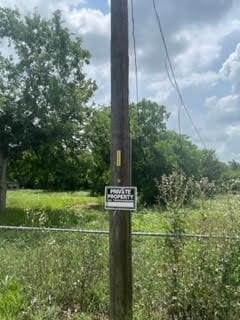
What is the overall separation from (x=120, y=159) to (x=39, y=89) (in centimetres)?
2172

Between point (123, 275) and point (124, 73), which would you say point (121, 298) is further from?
point (124, 73)

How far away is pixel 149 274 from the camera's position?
561 centimetres

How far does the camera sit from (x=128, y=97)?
512cm

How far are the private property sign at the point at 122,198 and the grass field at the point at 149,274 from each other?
50 cm

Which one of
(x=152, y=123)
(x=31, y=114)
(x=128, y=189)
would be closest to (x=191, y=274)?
(x=128, y=189)

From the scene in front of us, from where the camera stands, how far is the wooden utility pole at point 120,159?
5.02 meters

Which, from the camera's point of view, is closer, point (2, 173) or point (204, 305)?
point (204, 305)

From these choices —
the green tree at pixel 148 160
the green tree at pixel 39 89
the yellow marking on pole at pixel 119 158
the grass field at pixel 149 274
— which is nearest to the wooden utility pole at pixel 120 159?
the yellow marking on pole at pixel 119 158

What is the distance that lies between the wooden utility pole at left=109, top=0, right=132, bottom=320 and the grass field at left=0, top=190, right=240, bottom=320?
34 centimetres

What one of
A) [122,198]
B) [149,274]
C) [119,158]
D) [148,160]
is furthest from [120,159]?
[148,160]

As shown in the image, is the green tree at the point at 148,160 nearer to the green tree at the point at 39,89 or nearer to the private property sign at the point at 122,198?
the green tree at the point at 39,89

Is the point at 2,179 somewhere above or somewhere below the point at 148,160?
below

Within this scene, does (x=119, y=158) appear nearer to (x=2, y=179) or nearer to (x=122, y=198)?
(x=122, y=198)

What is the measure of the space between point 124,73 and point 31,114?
21.0 meters
